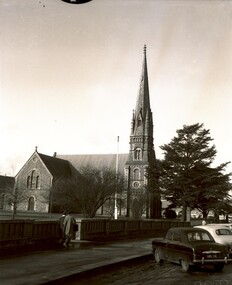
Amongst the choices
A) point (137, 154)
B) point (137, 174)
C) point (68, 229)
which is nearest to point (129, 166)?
point (137, 174)

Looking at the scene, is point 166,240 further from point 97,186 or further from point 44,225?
point 97,186

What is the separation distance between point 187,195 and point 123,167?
3870 cm

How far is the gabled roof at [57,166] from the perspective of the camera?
75.7 meters

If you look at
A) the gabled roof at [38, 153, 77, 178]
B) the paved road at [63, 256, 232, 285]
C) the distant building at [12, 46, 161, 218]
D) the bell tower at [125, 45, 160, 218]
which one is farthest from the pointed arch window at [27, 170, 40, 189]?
the paved road at [63, 256, 232, 285]

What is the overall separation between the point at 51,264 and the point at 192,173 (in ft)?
127

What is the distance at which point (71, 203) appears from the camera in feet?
150

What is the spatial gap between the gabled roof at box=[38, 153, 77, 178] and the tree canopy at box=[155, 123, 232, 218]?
3196 centimetres

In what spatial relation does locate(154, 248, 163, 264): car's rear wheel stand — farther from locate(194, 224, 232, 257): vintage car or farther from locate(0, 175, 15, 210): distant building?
locate(0, 175, 15, 210): distant building

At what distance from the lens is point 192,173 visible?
47.1 metres

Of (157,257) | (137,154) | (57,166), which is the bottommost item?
(157,257)

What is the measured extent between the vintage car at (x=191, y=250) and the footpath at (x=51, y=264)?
1318 mm

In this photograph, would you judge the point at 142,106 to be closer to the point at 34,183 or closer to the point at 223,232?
the point at 34,183

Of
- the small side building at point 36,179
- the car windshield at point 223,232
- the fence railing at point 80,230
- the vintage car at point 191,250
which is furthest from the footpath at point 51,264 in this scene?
the small side building at point 36,179

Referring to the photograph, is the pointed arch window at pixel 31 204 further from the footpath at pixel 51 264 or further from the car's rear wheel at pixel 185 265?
the car's rear wheel at pixel 185 265
